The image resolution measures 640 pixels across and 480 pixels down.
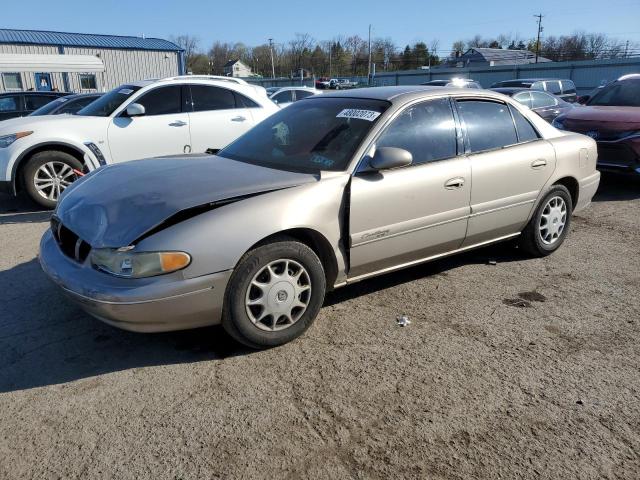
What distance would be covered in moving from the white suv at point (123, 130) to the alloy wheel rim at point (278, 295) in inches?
178

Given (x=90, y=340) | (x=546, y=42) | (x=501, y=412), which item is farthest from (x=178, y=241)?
(x=546, y=42)

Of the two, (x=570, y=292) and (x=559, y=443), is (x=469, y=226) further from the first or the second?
(x=559, y=443)

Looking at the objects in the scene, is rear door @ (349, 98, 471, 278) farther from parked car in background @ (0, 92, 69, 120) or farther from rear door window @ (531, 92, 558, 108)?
parked car in background @ (0, 92, 69, 120)

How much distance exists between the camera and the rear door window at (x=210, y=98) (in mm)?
7391

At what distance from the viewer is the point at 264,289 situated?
310 cm

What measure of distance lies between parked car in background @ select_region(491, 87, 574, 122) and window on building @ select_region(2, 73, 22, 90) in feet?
83.2

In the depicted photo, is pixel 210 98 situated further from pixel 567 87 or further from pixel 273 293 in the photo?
pixel 567 87

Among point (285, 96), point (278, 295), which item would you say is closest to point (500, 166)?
point (278, 295)

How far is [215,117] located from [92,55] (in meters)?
25.1

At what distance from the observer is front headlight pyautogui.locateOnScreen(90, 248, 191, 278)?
2766 millimetres

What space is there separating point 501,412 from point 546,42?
4149 inches

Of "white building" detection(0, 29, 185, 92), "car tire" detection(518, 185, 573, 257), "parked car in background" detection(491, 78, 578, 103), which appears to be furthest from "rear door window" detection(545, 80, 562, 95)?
"white building" detection(0, 29, 185, 92)

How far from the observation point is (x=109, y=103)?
7.03 metres

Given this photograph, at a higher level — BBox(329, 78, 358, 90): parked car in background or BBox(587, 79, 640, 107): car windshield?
BBox(329, 78, 358, 90): parked car in background
